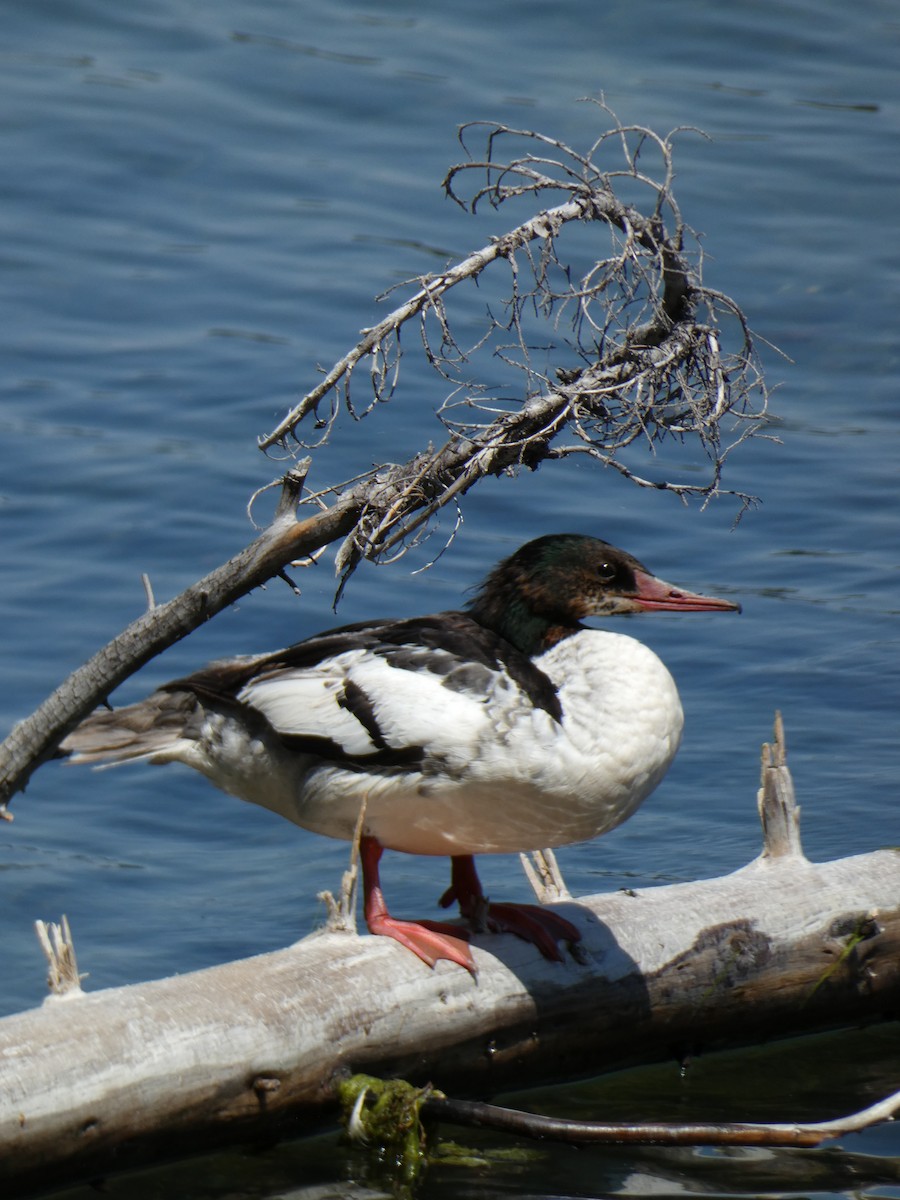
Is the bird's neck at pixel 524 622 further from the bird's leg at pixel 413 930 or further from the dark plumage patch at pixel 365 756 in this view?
the bird's leg at pixel 413 930

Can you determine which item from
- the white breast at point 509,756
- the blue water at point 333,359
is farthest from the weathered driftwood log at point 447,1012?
the blue water at point 333,359

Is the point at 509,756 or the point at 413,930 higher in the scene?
the point at 509,756

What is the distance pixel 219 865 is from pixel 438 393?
16.8 feet

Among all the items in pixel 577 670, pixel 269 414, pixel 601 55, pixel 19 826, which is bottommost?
pixel 19 826

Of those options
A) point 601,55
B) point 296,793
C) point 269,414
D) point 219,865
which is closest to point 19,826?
point 219,865

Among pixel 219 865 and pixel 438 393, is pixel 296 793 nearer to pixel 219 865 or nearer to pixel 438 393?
pixel 219 865

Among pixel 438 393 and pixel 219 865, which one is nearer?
pixel 219 865

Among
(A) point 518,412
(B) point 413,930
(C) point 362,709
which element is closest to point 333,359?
(C) point 362,709

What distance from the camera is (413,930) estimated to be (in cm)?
467

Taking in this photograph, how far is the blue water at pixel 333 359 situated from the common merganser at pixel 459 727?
45.4 inches

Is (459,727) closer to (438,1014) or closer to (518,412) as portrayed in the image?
(438,1014)

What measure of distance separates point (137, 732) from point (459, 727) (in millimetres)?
1064

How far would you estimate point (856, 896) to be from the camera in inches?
202

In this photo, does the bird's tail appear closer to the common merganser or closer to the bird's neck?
the common merganser
